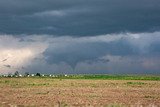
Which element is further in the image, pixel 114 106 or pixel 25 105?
pixel 25 105

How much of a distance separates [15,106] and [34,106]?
79.3 inches

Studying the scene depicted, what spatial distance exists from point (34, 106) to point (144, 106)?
29.1ft

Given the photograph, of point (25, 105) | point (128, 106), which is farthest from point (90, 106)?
point (25, 105)

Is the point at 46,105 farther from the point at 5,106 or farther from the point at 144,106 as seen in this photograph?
the point at 144,106

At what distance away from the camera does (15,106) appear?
96.5 ft

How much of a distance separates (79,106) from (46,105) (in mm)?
2750

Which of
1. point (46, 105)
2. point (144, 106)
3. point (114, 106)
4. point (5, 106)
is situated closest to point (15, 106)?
point (5, 106)

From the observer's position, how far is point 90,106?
29.8m

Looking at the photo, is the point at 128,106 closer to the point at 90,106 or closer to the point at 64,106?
the point at 90,106

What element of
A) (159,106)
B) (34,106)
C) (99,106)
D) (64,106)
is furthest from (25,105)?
(159,106)

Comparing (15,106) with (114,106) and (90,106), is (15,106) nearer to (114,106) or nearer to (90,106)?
(90,106)

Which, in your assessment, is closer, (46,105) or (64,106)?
(64,106)

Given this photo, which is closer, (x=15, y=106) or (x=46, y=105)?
(x=15, y=106)

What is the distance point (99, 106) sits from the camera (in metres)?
30.5
